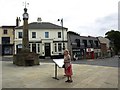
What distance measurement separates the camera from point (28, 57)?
85.1 ft

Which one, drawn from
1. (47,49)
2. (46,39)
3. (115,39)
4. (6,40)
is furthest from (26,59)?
(115,39)

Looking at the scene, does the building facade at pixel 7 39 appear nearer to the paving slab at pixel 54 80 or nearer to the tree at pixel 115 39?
the tree at pixel 115 39

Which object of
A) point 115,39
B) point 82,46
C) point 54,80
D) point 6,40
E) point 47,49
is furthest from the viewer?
point 115,39

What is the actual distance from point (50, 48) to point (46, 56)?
2002 millimetres

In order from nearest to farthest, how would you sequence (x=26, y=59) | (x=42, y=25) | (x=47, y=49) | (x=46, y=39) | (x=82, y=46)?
(x=26, y=59)
(x=47, y=49)
(x=46, y=39)
(x=42, y=25)
(x=82, y=46)

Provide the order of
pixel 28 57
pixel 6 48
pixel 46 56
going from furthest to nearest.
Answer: pixel 6 48 → pixel 46 56 → pixel 28 57

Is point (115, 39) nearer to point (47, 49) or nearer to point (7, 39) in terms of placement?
point (7, 39)

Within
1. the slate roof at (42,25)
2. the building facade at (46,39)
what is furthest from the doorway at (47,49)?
the slate roof at (42,25)

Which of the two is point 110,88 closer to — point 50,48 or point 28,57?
point 28,57

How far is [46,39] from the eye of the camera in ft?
195

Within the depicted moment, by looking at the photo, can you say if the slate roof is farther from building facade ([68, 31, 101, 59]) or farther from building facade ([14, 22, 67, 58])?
building facade ([68, 31, 101, 59])

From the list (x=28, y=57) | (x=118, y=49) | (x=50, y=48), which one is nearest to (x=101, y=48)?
(x=118, y=49)

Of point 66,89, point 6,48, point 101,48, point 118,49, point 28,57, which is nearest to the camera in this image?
point 66,89

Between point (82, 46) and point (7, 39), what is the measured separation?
19401 mm
